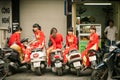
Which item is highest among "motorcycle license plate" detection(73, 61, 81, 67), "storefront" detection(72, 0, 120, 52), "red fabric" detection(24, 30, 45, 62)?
"storefront" detection(72, 0, 120, 52)

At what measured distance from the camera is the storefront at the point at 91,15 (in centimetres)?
1551

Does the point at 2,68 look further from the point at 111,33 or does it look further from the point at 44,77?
the point at 111,33

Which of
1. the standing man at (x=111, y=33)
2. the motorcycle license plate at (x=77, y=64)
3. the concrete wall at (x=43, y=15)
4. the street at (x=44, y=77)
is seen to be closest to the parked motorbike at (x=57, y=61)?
the street at (x=44, y=77)

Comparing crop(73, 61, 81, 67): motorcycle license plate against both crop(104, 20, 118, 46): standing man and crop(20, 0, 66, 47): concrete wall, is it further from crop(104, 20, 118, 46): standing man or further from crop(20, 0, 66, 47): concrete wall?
crop(20, 0, 66, 47): concrete wall

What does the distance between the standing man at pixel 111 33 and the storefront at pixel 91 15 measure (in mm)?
320

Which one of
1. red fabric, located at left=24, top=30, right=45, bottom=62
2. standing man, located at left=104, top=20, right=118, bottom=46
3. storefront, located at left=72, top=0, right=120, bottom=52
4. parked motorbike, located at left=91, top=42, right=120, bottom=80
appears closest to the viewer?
parked motorbike, located at left=91, top=42, right=120, bottom=80

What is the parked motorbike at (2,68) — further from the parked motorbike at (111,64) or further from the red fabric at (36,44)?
the parked motorbike at (111,64)

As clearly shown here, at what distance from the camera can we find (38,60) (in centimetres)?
1230

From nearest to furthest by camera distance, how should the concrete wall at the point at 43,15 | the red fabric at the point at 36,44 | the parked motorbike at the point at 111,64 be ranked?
the parked motorbike at the point at 111,64
the red fabric at the point at 36,44
the concrete wall at the point at 43,15

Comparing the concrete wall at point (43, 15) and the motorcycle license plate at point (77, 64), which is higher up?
the concrete wall at point (43, 15)

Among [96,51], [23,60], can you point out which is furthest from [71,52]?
[23,60]


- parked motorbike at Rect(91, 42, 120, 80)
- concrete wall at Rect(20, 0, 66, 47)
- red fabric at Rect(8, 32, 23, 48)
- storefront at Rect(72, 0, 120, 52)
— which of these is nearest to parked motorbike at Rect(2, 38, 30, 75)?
red fabric at Rect(8, 32, 23, 48)

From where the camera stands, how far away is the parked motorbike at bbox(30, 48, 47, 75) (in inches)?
484

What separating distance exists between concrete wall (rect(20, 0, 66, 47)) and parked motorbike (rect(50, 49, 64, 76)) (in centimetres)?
465
